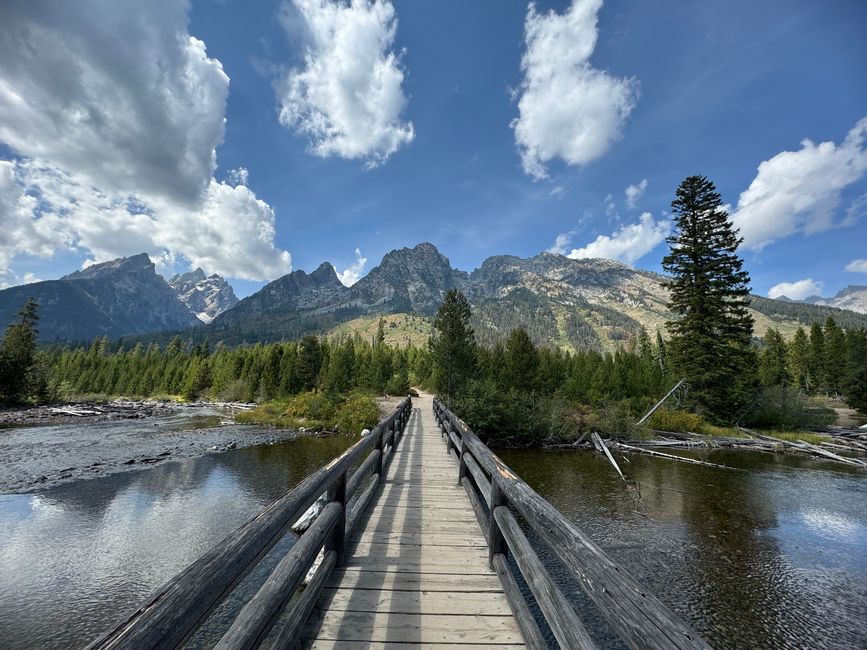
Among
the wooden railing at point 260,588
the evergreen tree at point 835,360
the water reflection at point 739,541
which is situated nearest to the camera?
the wooden railing at point 260,588

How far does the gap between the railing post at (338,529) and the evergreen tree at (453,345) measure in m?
26.2

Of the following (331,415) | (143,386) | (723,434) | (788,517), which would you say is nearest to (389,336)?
(143,386)

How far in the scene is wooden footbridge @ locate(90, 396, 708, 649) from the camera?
68.5 inches

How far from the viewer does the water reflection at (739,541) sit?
25.4 ft

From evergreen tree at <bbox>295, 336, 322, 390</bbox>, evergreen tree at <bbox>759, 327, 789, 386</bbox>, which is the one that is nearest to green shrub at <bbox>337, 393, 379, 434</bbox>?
evergreen tree at <bbox>295, 336, 322, 390</bbox>

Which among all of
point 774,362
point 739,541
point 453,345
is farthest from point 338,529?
point 774,362

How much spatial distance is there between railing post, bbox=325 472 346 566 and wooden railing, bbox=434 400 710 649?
189 cm

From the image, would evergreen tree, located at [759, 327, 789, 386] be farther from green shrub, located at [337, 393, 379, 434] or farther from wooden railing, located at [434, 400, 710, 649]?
wooden railing, located at [434, 400, 710, 649]

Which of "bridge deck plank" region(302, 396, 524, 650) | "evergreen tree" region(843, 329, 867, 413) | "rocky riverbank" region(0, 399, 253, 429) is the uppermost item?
"evergreen tree" region(843, 329, 867, 413)

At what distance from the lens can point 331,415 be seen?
33.8 m

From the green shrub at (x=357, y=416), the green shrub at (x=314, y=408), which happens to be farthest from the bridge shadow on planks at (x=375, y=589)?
the green shrub at (x=314, y=408)

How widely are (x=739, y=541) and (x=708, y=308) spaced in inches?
861

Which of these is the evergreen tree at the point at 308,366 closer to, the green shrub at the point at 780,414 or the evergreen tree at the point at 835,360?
the green shrub at the point at 780,414

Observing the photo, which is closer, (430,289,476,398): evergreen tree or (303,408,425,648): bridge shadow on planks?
(303,408,425,648): bridge shadow on planks
